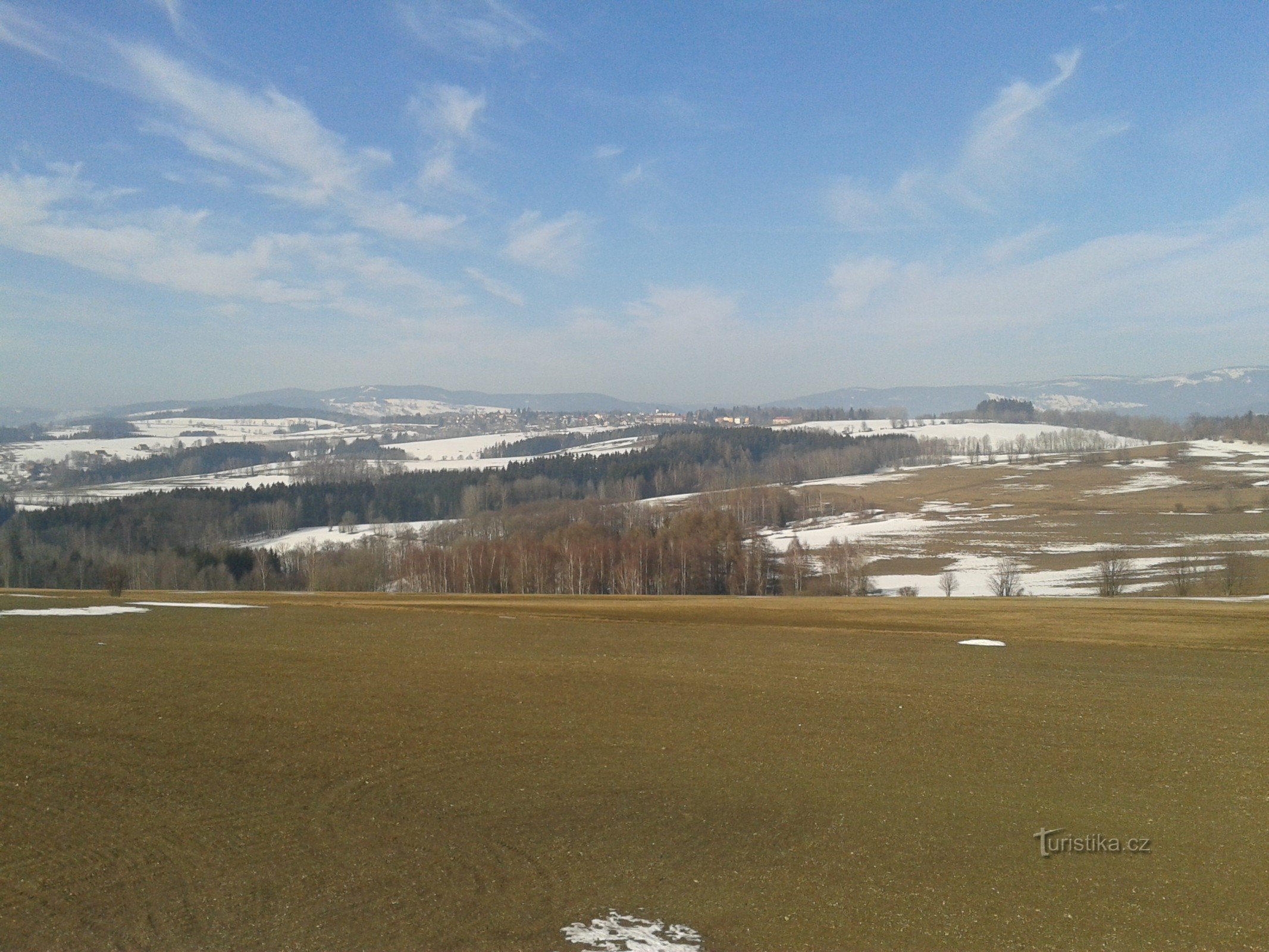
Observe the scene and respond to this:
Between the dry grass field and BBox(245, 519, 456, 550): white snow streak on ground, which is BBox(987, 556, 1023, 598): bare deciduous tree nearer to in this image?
the dry grass field

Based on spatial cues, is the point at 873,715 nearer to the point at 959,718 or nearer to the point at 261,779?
the point at 959,718

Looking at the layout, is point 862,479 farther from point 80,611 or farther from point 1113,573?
point 80,611

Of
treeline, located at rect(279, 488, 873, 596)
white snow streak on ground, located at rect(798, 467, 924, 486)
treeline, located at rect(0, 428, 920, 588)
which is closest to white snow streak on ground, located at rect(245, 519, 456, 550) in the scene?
treeline, located at rect(0, 428, 920, 588)

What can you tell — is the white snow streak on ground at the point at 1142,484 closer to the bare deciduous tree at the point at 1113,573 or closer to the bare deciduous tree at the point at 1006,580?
the bare deciduous tree at the point at 1113,573

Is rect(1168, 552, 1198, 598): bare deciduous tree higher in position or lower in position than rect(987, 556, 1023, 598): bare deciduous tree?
higher

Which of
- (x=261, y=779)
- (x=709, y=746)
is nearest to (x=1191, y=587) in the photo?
(x=709, y=746)

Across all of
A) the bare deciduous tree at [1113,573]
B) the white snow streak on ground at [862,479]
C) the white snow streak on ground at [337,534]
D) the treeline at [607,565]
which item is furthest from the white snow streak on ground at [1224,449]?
the white snow streak on ground at [337,534]

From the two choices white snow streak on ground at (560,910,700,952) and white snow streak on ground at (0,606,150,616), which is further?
white snow streak on ground at (0,606,150,616)
